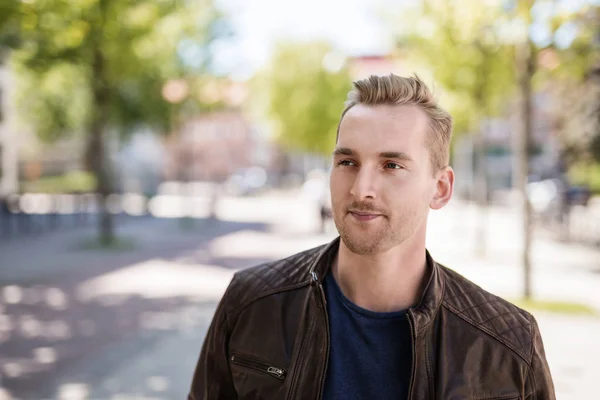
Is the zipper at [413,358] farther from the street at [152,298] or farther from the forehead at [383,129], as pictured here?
the street at [152,298]

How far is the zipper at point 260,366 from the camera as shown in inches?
74.1

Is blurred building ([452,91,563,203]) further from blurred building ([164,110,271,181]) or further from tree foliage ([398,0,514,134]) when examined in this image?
blurred building ([164,110,271,181])

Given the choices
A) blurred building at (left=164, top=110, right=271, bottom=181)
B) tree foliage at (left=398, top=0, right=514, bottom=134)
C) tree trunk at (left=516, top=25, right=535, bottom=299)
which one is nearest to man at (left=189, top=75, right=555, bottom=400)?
tree trunk at (left=516, top=25, right=535, bottom=299)

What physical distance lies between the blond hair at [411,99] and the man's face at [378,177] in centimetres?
3

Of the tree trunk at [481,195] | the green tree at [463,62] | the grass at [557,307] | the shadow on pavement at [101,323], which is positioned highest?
the green tree at [463,62]

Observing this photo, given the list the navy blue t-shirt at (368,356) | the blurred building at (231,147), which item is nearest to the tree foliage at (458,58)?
the navy blue t-shirt at (368,356)

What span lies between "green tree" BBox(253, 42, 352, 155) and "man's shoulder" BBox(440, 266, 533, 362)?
36.3 meters

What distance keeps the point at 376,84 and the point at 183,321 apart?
6976 mm

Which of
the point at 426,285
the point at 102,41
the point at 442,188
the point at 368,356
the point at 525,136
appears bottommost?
the point at 368,356

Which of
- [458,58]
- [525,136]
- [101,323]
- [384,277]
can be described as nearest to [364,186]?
[384,277]

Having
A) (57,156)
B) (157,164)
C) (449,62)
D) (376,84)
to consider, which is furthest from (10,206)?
(157,164)

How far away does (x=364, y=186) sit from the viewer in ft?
5.99

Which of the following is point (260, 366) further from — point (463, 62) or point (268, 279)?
point (463, 62)

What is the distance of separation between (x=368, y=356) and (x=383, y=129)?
633mm
